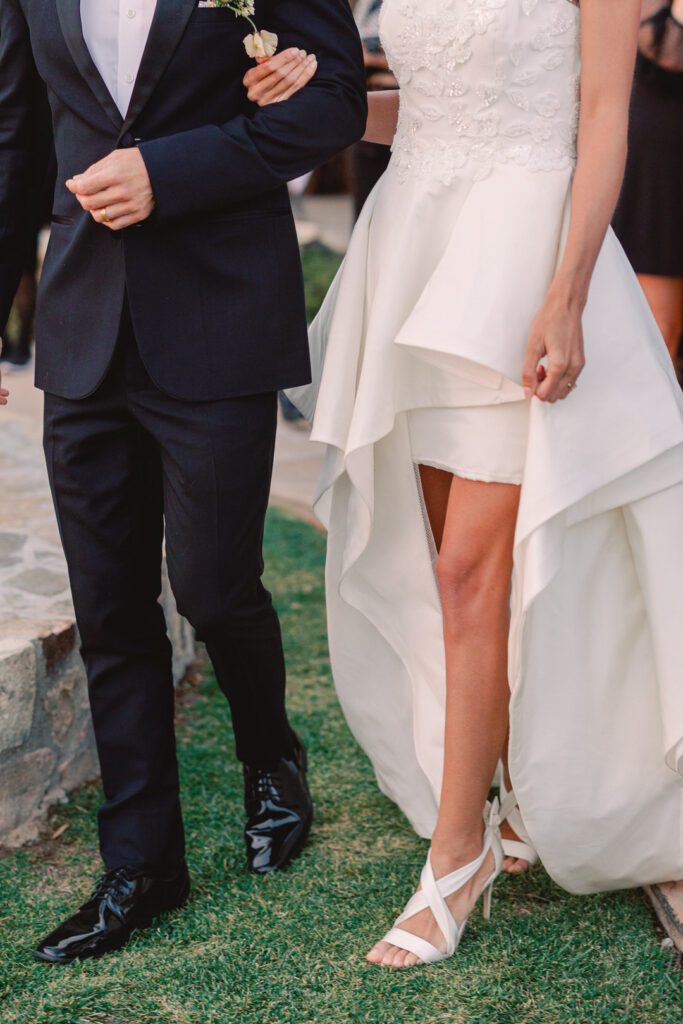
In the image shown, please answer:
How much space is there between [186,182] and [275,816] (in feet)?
4.25

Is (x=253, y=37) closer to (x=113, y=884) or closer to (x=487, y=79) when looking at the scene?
(x=487, y=79)

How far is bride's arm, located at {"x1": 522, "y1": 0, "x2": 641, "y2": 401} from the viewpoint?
1.87 metres

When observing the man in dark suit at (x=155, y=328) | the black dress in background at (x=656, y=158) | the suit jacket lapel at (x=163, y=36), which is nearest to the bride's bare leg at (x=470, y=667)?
the man in dark suit at (x=155, y=328)

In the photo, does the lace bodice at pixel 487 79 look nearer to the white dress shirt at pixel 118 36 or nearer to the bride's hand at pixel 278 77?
the bride's hand at pixel 278 77

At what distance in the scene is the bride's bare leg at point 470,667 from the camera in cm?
208

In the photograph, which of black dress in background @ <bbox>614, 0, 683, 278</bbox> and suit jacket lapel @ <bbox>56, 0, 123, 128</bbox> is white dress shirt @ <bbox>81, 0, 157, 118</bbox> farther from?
black dress in background @ <bbox>614, 0, 683, 278</bbox>

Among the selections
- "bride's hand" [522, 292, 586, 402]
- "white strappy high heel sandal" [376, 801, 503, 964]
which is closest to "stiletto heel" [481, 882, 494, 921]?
"white strappy high heel sandal" [376, 801, 503, 964]

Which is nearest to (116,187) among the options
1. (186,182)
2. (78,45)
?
(186,182)

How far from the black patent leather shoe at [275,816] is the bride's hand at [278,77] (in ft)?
4.29

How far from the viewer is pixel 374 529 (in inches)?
96.9

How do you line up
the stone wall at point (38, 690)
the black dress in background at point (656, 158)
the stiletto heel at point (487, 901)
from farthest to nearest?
1. the black dress in background at point (656, 158)
2. the stone wall at point (38, 690)
3. the stiletto heel at point (487, 901)

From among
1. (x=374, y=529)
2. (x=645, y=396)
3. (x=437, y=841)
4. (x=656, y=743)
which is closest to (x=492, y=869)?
(x=437, y=841)

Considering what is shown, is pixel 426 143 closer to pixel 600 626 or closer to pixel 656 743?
pixel 600 626

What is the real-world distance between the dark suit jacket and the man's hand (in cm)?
2
